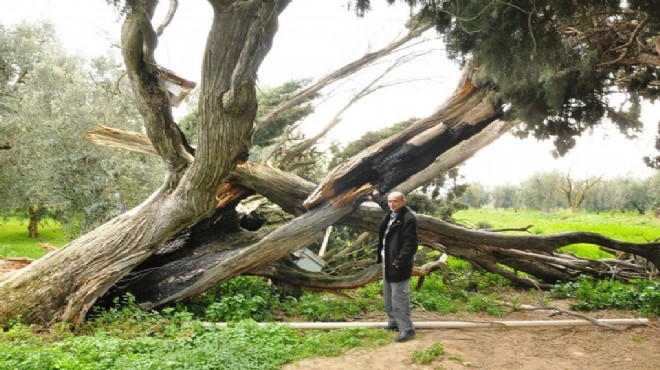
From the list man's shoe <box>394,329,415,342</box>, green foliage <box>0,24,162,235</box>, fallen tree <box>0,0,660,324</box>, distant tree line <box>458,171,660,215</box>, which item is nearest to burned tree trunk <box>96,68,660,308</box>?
fallen tree <box>0,0,660,324</box>

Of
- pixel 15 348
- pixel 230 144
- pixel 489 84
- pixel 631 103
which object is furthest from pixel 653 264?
pixel 15 348

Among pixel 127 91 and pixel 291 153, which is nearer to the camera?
pixel 291 153

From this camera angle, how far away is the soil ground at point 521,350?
16.0ft

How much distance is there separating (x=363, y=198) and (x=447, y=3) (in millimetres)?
3930

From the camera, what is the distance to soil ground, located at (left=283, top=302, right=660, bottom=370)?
16.0ft

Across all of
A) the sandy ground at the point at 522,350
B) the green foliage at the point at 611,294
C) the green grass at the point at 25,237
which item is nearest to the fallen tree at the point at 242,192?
the green foliage at the point at 611,294

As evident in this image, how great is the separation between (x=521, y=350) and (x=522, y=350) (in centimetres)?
1

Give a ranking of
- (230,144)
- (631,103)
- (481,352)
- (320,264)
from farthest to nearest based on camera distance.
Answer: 1. (320,264)
2. (631,103)
3. (230,144)
4. (481,352)

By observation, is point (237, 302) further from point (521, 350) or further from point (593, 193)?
point (593, 193)

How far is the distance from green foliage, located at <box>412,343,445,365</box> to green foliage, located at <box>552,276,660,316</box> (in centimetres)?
384

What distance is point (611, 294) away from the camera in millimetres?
8047

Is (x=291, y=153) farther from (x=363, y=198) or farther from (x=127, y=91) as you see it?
(x=127, y=91)

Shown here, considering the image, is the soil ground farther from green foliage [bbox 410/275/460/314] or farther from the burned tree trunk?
the burned tree trunk

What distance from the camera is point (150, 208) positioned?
689 cm
